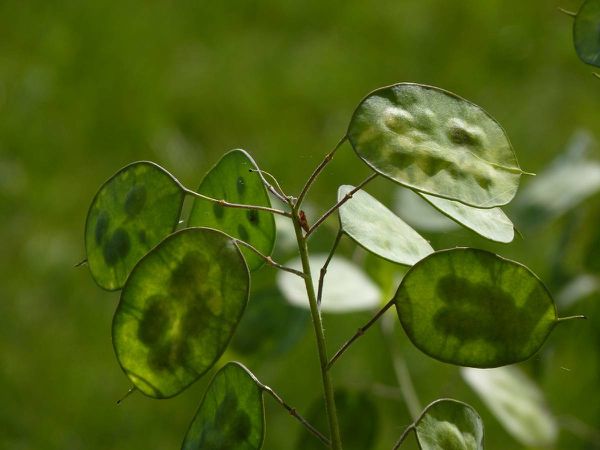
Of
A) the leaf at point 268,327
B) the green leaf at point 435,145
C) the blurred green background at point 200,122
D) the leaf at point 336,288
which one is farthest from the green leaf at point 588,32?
the blurred green background at point 200,122

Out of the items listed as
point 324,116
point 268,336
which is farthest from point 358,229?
point 324,116

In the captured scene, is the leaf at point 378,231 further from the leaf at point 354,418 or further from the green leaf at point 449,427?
the leaf at point 354,418

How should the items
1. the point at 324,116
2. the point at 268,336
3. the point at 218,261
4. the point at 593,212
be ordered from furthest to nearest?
the point at 324,116 < the point at 593,212 < the point at 268,336 < the point at 218,261

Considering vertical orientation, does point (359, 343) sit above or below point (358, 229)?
below

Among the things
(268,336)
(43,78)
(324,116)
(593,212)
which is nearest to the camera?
(268,336)

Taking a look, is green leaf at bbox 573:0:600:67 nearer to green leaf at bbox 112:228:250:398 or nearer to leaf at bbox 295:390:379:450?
green leaf at bbox 112:228:250:398

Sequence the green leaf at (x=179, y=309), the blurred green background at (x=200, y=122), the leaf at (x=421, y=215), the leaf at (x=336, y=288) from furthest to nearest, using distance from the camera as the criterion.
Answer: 1. the blurred green background at (x=200, y=122)
2. the leaf at (x=421, y=215)
3. the leaf at (x=336, y=288)
4. the green leaf at (x=179, y=309)

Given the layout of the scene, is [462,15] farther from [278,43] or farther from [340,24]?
[278,43]
